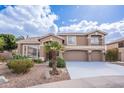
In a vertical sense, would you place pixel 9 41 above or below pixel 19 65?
above

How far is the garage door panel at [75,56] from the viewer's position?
12.6m

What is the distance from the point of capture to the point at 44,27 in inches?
475

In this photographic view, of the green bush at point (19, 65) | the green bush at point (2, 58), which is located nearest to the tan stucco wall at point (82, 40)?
the green bush at point (19, 65)

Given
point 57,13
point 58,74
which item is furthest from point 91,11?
point 58,74

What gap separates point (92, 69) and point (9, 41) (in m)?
5.01

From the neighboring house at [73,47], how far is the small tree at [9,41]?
1.47 feet

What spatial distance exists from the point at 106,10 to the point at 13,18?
5.27 m

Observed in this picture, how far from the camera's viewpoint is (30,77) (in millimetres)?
10297

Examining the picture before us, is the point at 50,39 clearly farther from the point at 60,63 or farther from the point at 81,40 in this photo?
the point at 81,40

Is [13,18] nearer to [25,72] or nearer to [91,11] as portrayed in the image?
[25,72]

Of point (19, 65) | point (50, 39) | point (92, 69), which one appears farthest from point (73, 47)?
point (19, 65)

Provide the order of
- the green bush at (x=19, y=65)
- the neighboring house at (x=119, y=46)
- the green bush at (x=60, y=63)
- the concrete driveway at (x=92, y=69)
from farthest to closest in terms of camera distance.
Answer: the neighboring house at (x=119, y=46) → the green bush at (x=60, y=63) → the concrete driveway at (x=92, y=69) → the green bush at (x=19, y=65)

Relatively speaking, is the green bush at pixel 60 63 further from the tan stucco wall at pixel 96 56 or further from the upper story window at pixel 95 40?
the upper story window at pixel 95 40

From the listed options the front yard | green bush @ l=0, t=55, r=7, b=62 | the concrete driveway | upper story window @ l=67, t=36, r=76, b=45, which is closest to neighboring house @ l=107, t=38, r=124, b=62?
the concrete driveway
